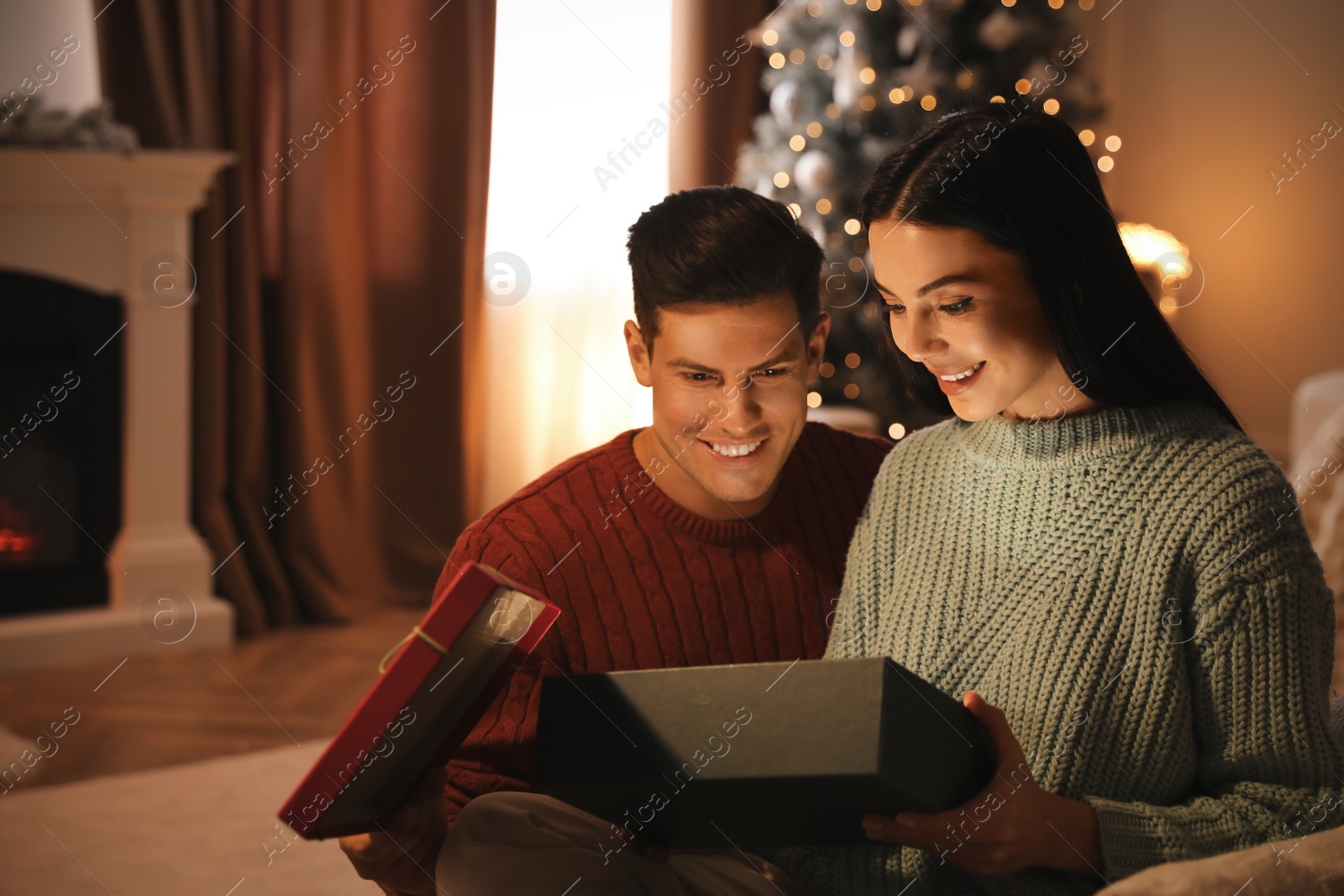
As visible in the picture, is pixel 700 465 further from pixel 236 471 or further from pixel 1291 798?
pixel 236 471

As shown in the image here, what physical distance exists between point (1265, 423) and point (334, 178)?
332cm

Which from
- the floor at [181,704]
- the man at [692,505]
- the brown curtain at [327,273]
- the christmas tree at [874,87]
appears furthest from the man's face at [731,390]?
the brown curtain at [327,273]

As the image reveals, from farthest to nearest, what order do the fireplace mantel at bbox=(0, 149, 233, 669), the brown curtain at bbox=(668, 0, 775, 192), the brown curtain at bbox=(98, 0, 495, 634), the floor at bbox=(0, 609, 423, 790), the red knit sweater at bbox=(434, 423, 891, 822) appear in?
the brown curtain at bbox=(668, 0, 775, 192)
the brown curtain at bbox=(98, 0, 495, 634)
the fireplace mantel at bbox=(0, 149, 233, 669)
the floor at bbox=(0, 609, 423, 790)
the red knit sweater at bbox=(434, 423, 891, 822)

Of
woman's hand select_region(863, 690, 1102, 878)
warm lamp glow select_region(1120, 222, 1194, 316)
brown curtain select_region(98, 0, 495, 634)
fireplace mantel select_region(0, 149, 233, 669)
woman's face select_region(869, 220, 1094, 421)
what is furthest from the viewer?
warm lamp glow select_region(1120, 222, 1194, 316)

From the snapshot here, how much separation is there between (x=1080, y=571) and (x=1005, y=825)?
290mm

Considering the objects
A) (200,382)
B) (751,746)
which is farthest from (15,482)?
(751,746)

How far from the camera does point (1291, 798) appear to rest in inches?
44.4

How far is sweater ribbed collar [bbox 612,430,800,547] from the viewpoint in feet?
5.22

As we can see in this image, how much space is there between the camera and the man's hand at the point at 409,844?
1.18 metres

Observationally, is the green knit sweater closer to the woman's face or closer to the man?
the woman's face

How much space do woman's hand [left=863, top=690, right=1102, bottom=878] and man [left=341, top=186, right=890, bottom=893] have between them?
1.52 feet

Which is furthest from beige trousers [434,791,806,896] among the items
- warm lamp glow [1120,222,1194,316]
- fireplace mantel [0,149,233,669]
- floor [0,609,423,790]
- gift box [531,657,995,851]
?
warm lamp glow [1120,222,1194,316]

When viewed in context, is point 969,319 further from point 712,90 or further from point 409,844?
point 712,90

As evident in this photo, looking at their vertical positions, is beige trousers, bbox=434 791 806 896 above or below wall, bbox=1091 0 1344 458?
below
